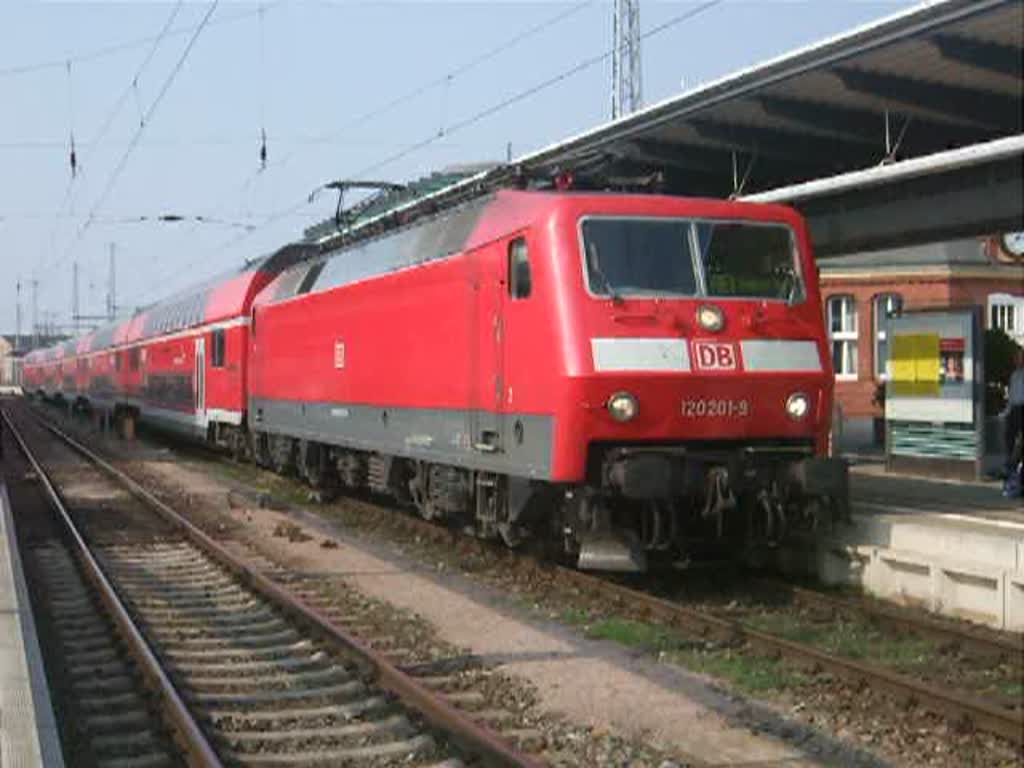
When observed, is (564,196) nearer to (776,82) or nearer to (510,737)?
(510,737)

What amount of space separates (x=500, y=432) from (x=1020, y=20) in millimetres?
6878

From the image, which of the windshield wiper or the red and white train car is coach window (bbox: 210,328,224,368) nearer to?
the red and white train car

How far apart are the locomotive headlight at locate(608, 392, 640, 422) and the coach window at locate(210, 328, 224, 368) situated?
15301mm

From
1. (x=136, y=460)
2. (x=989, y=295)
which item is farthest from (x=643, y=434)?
(x=989, y=295)

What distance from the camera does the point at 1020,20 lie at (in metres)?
12.9

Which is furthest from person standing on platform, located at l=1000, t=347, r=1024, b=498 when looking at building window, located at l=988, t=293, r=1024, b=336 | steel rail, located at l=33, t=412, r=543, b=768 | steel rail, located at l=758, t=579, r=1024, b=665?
building window, located at l=988, t=293, r=1024, b=336

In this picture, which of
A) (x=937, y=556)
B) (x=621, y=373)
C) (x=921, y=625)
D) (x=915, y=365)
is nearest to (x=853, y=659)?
(x=921, y=625)

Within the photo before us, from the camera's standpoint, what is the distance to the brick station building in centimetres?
3934

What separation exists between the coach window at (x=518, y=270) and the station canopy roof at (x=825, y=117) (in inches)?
50.5

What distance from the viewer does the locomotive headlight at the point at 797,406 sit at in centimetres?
1015

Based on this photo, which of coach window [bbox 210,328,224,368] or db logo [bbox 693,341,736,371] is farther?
coach window [bbox 210,328,224,368]

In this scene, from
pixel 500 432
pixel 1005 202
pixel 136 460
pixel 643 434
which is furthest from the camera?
pixel 136 460

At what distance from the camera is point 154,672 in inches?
307

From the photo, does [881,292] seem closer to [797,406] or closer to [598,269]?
[797,406]
